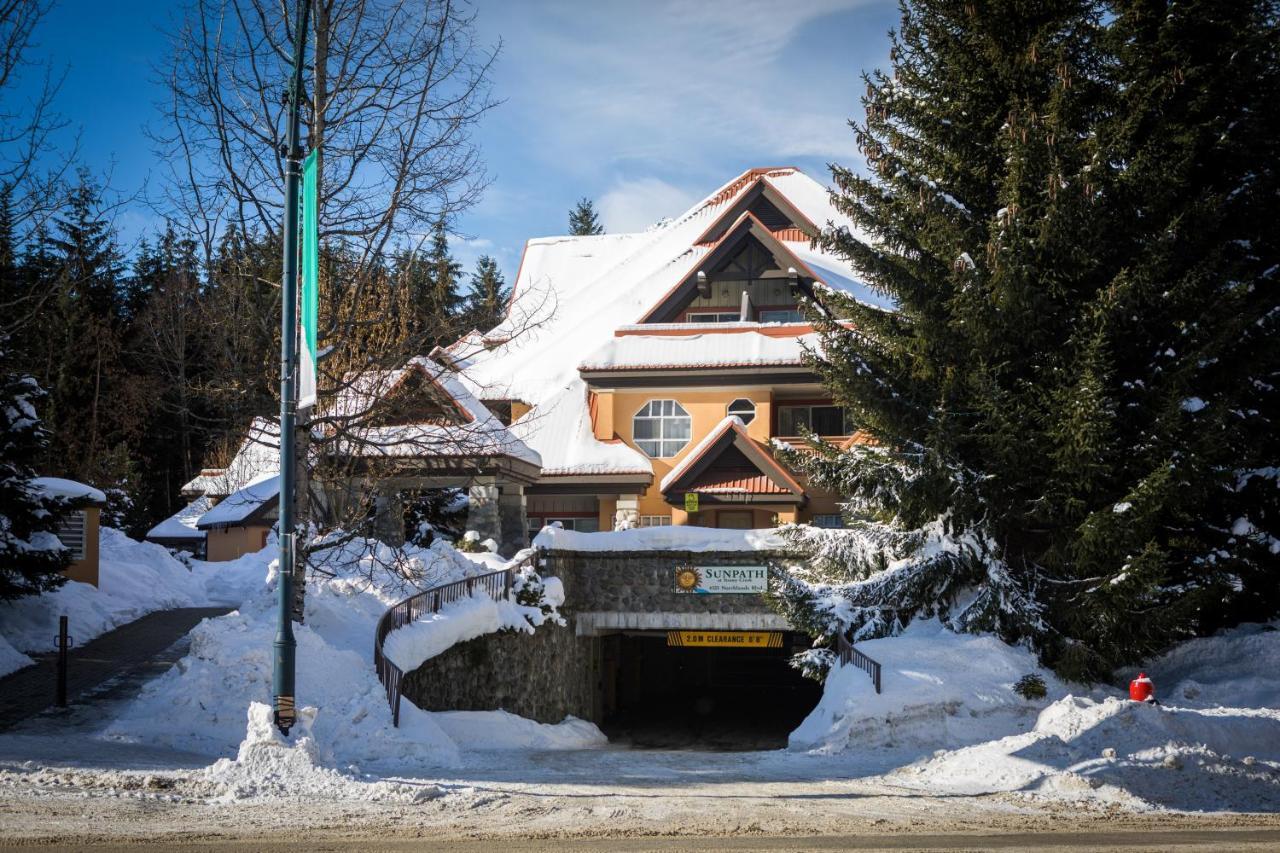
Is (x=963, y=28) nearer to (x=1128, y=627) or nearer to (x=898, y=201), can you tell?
(x=898, y=201)

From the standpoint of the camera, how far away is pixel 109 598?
25656 mm

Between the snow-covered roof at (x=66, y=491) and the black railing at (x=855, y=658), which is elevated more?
the snow-covered roof at (x=66, y=491)

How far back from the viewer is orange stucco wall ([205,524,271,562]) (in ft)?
144

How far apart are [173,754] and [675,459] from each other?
19.6 m

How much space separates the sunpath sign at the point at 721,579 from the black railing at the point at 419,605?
320cm

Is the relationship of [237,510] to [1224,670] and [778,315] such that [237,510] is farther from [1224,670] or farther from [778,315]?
[1224,670]

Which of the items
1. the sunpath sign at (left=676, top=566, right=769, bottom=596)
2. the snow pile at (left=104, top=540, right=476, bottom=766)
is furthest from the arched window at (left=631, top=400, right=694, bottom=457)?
the snow pile at (left=104, top=540, right=476, bottom=766)

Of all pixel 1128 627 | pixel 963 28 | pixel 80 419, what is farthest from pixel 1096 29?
pixel 80 419

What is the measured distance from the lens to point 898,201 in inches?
780

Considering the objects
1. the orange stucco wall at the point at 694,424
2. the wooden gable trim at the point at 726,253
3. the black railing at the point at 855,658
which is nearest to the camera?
the black railing at the point at 855,658

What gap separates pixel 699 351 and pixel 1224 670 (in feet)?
53.6

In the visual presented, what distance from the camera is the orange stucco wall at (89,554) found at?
25.7 meters

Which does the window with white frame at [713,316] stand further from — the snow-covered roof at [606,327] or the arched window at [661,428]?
the arched window at [661,428]

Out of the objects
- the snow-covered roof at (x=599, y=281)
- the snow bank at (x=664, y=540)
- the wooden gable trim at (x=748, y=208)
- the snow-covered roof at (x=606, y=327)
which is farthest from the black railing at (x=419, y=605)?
the wooden gable trim at (x=748, y=208)
